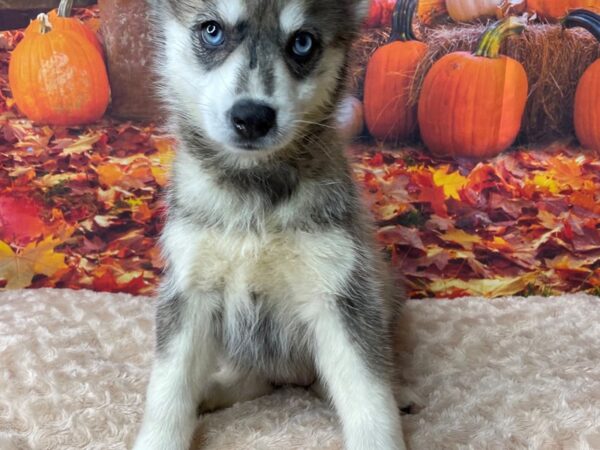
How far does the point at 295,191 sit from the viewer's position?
6.48 feet

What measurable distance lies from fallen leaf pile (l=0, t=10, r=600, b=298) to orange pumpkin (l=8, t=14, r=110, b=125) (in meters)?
0.06

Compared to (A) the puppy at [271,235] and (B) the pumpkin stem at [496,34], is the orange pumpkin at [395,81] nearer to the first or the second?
(B) the pumpkin stem at [496,34]

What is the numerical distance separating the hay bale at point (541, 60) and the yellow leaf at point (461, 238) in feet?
1.73

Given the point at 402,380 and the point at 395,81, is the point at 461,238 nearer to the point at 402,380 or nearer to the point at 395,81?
the point at 395,81

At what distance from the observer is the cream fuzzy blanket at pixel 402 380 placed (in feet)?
6.55

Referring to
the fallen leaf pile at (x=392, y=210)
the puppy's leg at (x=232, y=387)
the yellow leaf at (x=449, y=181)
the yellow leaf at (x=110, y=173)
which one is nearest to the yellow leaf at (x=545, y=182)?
the fallen leaf pile at (x=392, y=210)

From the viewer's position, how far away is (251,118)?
1695 mm

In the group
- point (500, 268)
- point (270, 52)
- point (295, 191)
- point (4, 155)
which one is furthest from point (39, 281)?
point (500, 268)

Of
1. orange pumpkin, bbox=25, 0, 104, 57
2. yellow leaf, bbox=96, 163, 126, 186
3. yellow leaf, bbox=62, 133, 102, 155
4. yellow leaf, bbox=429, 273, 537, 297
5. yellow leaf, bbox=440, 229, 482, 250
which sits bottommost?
yellow leaf, bbox=429, 273, 537, 297

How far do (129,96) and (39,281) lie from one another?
1.08m

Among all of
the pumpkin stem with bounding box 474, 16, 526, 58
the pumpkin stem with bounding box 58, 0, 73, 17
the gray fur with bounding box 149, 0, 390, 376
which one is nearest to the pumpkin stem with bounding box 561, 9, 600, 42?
the pumpkin stem with bounding box 474, 16, 526, 58

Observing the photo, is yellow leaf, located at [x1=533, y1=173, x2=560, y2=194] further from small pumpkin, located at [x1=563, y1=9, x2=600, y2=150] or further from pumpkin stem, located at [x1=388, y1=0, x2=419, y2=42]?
pumpkin stem, located at [x1=388, y1=0, x2=419, y2=42]

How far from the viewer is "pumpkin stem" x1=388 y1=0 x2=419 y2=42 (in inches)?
120

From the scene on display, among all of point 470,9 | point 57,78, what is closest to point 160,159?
point 57,78
